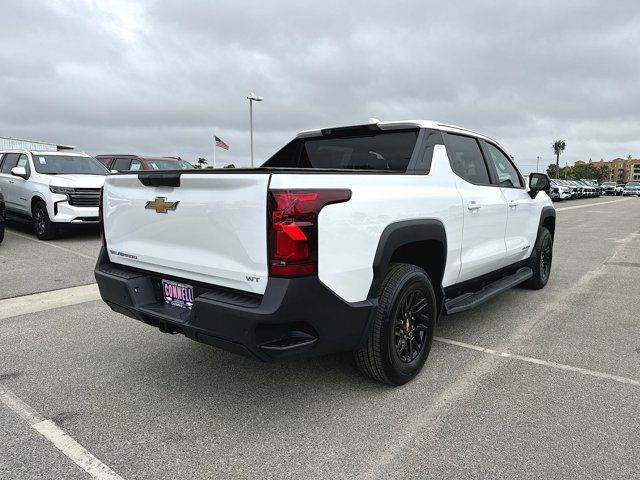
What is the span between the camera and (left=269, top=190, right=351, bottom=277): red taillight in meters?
2.48

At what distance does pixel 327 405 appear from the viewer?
3.07 m

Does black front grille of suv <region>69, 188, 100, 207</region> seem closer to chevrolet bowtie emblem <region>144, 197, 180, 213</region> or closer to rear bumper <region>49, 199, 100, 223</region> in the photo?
rear bumper <region>49, 199, 100, 223</region>

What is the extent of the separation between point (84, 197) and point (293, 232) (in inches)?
333

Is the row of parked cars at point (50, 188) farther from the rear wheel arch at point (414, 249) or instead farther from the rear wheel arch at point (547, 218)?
the rear wheel arch at point (414, 249)

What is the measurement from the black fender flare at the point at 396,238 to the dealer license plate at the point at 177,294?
3.60 feet

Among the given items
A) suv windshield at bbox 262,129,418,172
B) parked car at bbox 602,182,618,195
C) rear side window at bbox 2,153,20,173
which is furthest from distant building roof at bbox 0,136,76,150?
parked car at bbox 602,182,618,195

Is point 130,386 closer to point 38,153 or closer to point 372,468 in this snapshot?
point 372,468

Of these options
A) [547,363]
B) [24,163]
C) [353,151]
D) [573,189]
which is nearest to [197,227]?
[353,151]

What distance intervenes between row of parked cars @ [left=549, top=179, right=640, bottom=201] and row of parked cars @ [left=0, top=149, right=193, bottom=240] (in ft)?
69.5

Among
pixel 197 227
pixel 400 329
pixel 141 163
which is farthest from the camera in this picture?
pixel 141 163

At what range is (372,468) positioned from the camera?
95.8 inches

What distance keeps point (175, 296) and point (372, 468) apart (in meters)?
1.55

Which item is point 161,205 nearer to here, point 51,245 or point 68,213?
point 51,245

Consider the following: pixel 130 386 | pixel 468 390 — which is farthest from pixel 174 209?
pixel 468 390
